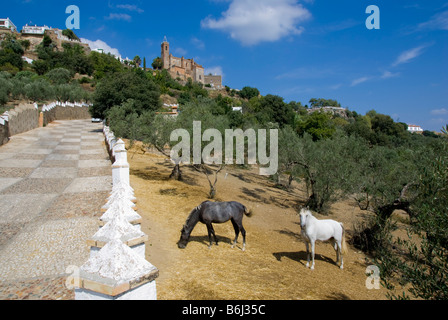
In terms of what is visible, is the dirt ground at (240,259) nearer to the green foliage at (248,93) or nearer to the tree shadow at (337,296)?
the tree shadow at (337,296)

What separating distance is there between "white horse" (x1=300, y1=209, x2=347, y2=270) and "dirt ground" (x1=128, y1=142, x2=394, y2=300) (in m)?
0.83

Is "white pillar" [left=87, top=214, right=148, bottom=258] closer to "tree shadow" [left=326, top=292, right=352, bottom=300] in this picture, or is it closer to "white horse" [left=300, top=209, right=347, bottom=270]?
"tree shadow" [left=326, top=292, right=352, bottom=300]

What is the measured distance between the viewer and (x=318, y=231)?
8.55 metres

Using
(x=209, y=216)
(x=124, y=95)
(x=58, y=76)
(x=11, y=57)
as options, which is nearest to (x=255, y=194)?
(x=209, y=216)

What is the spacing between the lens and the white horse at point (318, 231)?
8.32m

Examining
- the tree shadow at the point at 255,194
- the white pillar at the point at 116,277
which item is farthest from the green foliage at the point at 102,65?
the white pillar at the point at 116,277

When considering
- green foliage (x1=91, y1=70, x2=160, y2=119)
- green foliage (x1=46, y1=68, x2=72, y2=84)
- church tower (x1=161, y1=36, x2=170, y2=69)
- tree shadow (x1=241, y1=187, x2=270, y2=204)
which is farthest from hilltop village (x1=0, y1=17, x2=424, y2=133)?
tree shadow (x1=241, y1=187, x2=270, y2=204)

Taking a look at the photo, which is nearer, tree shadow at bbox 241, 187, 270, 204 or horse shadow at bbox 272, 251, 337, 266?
horse shadow at bbox 272, 251, 337, 266

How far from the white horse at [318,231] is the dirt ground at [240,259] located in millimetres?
830

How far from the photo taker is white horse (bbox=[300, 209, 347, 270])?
27.3 feet
